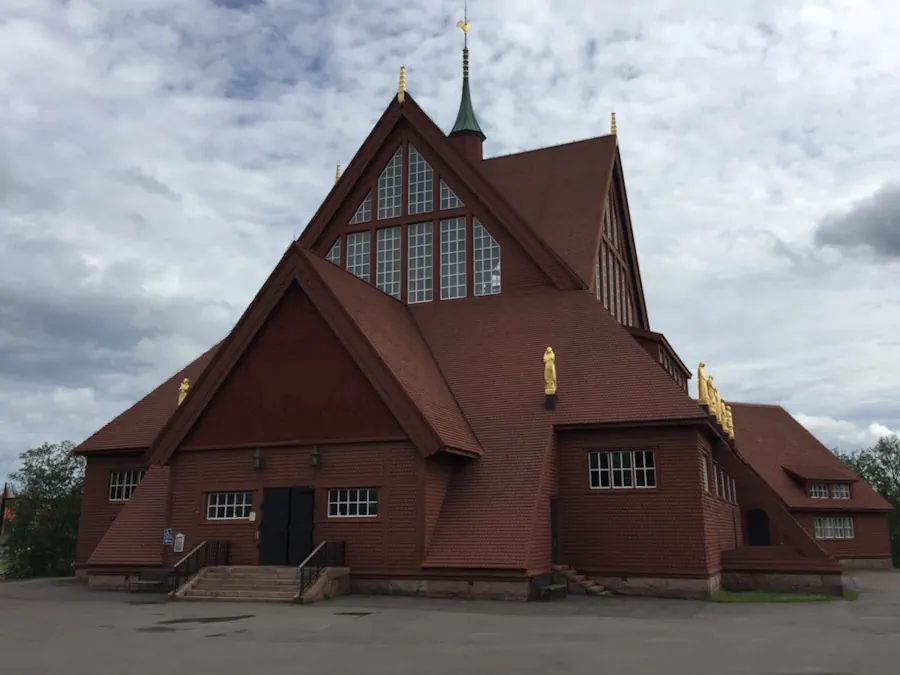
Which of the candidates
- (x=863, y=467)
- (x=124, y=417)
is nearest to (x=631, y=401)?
(x=124, y=417)

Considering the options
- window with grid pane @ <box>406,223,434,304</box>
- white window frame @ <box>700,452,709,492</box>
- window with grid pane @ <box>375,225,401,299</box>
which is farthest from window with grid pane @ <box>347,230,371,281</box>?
white window frame @ <box>700,452,709,492</box>

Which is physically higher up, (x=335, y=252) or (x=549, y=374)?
(x=335, y=252)

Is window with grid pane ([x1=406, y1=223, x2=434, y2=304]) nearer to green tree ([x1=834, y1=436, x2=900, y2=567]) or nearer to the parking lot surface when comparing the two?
the parking lot surface

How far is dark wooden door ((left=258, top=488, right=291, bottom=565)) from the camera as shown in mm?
22969

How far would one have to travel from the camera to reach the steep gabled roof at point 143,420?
30.5 metres

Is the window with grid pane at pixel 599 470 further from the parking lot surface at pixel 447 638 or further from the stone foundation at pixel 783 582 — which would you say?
the stone foundation at pixel 783 582

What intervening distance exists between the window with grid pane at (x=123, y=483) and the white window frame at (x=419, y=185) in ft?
47.3

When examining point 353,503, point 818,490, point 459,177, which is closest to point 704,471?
point 353,503

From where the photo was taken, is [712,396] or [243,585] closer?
[243,585]

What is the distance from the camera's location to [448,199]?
31609mm

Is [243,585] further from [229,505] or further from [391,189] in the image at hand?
[391,189]

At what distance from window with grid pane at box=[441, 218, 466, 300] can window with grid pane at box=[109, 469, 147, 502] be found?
13.3 meters

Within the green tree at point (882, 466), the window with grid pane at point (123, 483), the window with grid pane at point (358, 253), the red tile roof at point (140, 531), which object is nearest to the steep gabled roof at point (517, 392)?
the window with grid pane at point (358, 253)

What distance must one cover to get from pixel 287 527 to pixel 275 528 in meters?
0.37
